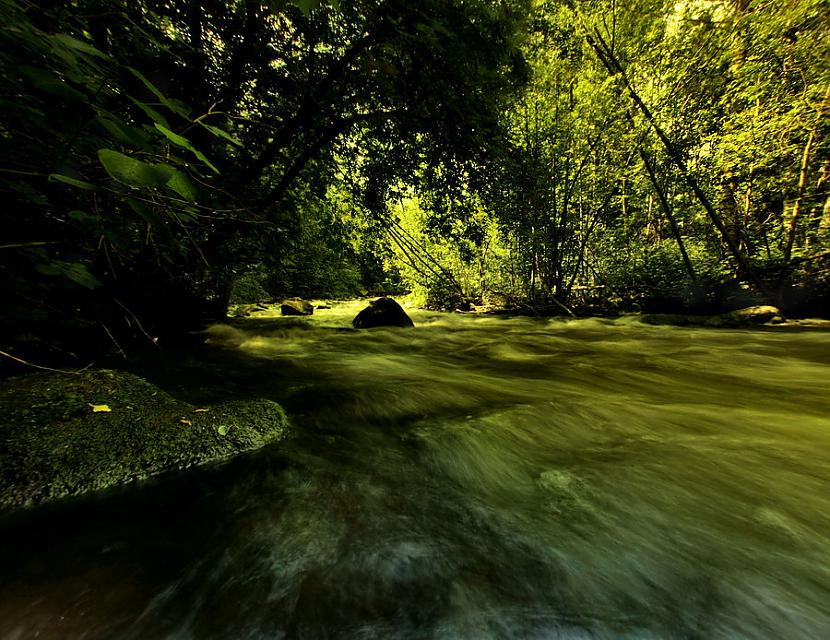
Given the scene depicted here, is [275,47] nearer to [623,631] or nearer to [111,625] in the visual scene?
[111,625]

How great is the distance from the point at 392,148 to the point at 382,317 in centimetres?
406

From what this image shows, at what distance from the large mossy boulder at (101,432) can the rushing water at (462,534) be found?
11cm

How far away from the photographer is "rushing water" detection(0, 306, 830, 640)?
0.90 m

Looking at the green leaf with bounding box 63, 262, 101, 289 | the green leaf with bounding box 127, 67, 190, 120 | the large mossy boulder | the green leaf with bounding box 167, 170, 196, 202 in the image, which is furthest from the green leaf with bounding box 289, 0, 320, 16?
the large mossy boulder

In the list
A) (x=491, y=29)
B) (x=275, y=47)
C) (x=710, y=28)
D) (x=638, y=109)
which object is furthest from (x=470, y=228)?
(x=710, y=28)

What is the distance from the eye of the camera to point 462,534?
1.22 m

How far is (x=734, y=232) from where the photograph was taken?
826 cm

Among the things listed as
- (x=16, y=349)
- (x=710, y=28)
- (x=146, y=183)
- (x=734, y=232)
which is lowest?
(x=16, y=349)

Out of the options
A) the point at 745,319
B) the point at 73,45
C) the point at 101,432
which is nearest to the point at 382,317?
the point at 101,432

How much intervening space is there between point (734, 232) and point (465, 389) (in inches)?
379

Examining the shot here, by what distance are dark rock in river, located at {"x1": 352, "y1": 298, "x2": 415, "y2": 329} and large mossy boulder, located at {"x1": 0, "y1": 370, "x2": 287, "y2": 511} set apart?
238 inches

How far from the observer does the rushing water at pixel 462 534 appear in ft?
2.95

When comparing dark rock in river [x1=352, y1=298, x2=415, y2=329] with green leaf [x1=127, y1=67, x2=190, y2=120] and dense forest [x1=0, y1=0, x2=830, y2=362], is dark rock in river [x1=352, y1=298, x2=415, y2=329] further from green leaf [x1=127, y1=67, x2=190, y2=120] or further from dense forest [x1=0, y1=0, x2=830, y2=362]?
green leaf [x1=127, y1=67, x2=190, y2=120]

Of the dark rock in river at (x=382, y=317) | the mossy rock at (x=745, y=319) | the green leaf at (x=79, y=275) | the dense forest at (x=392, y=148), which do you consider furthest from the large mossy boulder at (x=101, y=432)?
the mossy rock at (x=745, y=319)
